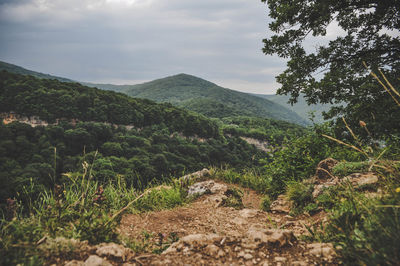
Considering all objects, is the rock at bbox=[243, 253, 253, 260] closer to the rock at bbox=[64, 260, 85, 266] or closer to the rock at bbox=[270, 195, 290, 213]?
the rock at bbox=[64, 260, 85, 266]

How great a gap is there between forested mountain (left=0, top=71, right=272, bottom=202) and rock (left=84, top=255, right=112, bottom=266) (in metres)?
25.6

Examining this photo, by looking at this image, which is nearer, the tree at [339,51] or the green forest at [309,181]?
the green forest at [309,181]

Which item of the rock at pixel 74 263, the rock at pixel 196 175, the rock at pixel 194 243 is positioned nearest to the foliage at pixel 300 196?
the rock at pixel 194 243

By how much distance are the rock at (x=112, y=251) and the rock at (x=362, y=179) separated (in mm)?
2674

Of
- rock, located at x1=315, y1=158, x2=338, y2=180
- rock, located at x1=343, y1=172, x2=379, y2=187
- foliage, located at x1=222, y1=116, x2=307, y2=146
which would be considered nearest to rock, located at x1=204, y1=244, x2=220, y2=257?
rock, located at x1=343, y1=172, x2=379, y2=187

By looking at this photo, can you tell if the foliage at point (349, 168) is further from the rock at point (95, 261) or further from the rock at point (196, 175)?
the rock at point (196, 175)

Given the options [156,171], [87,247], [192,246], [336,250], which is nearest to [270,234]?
[336,250]

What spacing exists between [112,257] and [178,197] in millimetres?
2335

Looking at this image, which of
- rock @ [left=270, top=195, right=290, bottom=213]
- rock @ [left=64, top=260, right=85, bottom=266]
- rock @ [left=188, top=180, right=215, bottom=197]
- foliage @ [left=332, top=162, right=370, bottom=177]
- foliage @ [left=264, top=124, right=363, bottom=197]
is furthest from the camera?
rock @ [left=188, top=180, right=215, bottom=197]

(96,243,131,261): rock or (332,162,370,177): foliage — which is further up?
(332,162,370,177): foliage

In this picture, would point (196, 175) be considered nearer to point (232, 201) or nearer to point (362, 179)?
point (232, 201)

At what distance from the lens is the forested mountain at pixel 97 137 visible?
30688 mm

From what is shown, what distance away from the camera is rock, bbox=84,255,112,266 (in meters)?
1.45

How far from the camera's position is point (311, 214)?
285 centimetres
